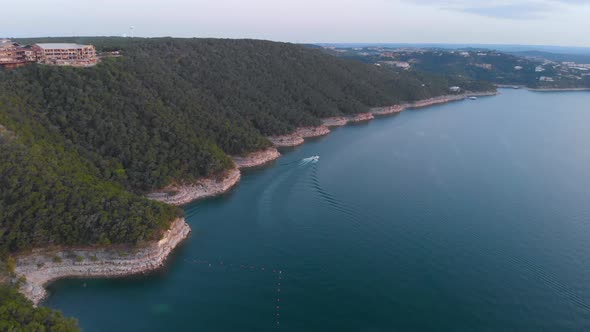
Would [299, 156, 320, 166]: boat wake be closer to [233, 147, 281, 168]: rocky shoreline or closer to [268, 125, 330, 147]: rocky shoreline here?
[233, 147, 281, 168]: rocky shoreline

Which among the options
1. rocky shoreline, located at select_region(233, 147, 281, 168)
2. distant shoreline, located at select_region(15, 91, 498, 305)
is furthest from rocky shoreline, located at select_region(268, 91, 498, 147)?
distant shoreline, located at select_region(15, 91, 498, 305)

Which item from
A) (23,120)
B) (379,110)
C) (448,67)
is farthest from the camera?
(448,67)

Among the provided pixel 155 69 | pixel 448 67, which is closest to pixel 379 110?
pixel 155 69

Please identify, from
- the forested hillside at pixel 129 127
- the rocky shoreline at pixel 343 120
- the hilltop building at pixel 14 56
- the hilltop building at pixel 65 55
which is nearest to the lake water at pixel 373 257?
the forested hillside at pixel 129 127

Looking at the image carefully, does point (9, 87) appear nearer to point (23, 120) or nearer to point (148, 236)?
point (23, 120)

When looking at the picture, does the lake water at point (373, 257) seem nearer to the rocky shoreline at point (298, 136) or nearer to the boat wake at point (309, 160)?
the boat wake at point (309, 160)
